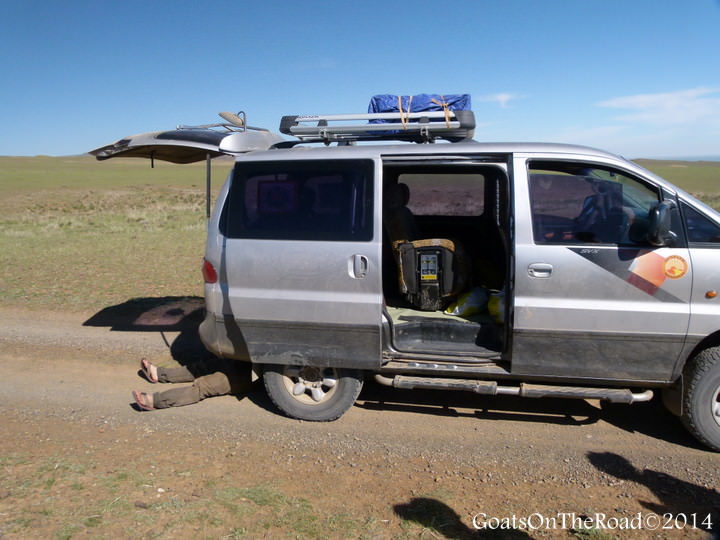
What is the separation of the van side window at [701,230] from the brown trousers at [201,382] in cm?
390

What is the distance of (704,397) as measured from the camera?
167 inches

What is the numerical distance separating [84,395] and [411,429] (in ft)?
10.4

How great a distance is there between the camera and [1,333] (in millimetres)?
7512

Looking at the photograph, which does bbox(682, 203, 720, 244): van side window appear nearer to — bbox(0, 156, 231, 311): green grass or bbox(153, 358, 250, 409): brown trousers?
bbox(153, 358, 250, 409): brown trousers

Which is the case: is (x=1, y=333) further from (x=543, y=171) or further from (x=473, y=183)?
(x=543, y=171)

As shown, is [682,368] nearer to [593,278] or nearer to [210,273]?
[593,278]

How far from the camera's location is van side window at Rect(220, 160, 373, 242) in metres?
4.58

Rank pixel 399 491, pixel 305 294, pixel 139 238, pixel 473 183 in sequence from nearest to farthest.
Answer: pixel 399 491
pixel 305 294
pixel 473 183
pixel 139 238

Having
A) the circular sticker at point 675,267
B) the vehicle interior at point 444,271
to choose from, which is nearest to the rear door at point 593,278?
the circular sticker at point 675,267

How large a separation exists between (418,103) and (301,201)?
1403 mm

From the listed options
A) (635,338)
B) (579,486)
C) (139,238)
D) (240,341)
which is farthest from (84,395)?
(139,238)

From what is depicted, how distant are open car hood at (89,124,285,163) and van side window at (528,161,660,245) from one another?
2437 millimetres

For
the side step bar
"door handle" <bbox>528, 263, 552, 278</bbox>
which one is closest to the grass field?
the side step bar

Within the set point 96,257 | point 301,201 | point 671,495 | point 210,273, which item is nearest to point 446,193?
point 301,201
